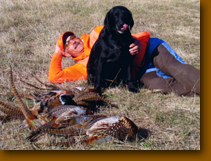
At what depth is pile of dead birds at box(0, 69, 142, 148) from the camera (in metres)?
2.20

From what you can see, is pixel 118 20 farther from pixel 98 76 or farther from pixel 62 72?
pixel 62 72

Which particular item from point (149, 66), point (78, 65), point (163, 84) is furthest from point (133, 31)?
point (163, 84)

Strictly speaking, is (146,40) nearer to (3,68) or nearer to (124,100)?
(124,100)

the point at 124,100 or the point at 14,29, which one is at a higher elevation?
the point at 14,29

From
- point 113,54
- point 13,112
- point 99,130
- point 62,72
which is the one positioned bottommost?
point 99,130

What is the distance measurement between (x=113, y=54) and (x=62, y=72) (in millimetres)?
925

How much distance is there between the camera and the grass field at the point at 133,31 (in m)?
2.42

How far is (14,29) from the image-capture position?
5891mm

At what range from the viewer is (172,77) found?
11.7ft

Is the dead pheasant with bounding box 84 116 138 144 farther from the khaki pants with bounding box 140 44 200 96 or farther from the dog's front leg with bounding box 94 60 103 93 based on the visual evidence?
the khaki pants with bounding box 140 44 200 96

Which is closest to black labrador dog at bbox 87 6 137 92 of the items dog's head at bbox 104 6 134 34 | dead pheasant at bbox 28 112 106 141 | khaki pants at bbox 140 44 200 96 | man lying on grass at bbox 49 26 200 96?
dog's head at bbox 104 6 134 34

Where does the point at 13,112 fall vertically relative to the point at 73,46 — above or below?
below

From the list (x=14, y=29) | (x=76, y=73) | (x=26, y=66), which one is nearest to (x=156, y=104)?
(x=76, y=73)

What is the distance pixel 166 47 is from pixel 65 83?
1693 mm
